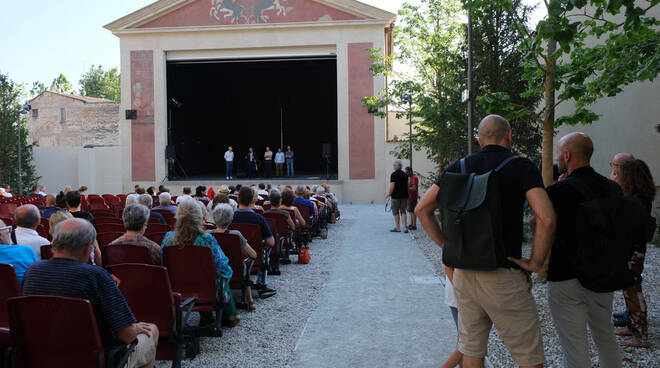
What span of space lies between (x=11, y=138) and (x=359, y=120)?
45.9ft

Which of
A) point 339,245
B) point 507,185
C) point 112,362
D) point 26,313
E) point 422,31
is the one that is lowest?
point 339,245

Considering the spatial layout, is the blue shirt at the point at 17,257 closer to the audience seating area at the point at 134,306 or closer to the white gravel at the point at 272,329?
the audience seating area at the point at 134,306

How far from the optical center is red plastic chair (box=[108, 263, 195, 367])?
3227 mm

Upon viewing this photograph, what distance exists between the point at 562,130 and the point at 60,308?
13.9 meters

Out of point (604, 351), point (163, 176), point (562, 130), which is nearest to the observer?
point (604, 351)

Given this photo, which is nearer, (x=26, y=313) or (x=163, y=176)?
(x=26, y=313)

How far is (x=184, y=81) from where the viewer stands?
25219mm

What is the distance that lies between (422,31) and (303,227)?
7.69m

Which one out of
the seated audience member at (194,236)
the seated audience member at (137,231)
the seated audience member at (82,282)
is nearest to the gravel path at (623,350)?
the seated audience member at (194,236)

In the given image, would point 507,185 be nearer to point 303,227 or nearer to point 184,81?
point 303,227

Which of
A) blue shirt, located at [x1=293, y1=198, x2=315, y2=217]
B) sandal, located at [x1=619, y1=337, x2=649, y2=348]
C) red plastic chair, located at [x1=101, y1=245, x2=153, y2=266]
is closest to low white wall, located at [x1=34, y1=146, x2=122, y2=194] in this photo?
blue shirt, located at [x1=293, y1=198, x2=315, y2=217]

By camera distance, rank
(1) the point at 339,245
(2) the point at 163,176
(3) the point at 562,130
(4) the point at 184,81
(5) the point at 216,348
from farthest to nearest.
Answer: (4) the point at 184,81 → (2) the point at 163,176 → (3) the point at 562,130 → (1) the point at 339,245 → (5) the point at 216,348

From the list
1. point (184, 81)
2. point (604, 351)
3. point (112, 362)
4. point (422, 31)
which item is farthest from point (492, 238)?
point (184, 81)

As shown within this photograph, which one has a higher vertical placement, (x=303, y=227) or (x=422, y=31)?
(x=422, y=31)
